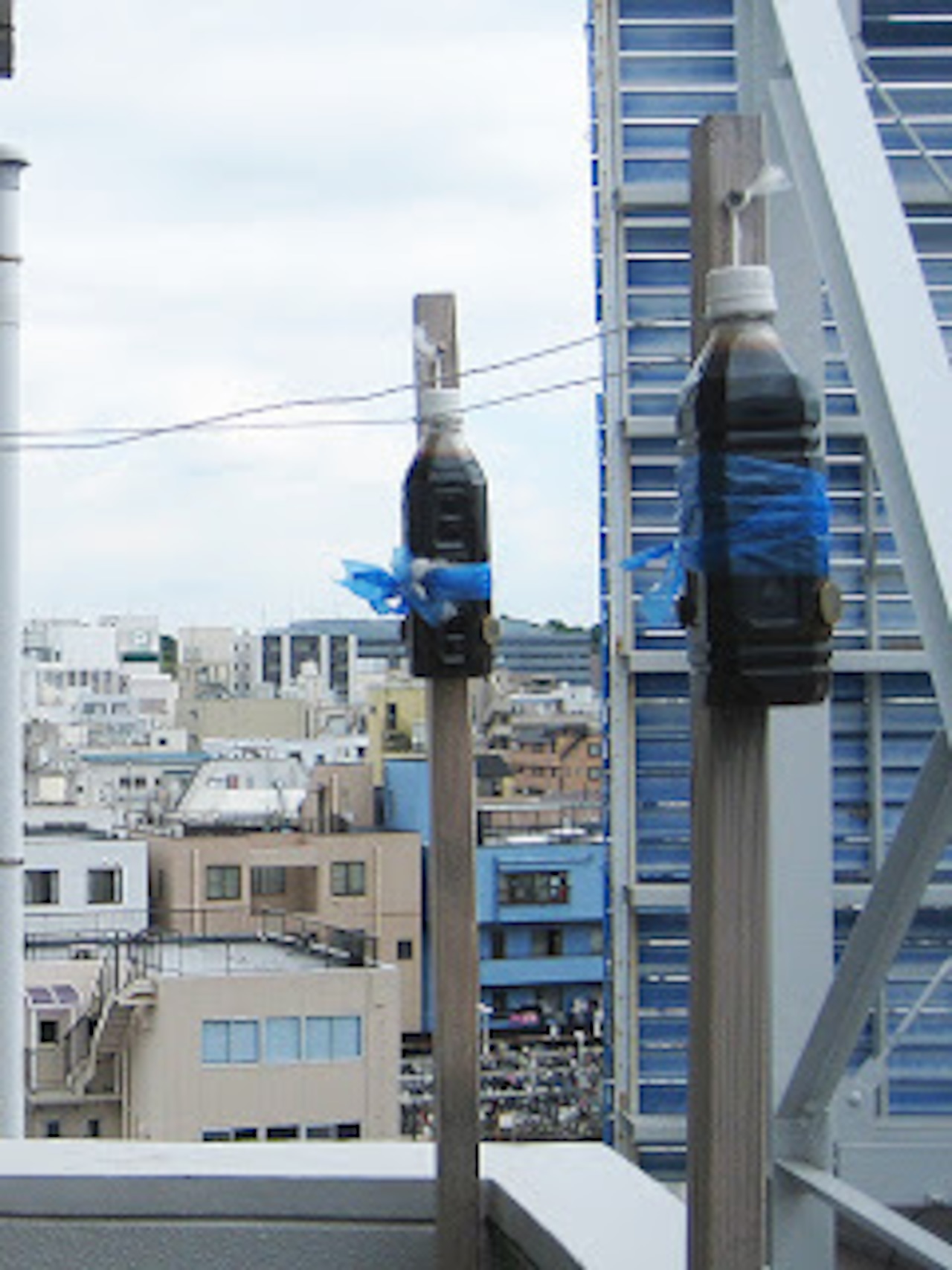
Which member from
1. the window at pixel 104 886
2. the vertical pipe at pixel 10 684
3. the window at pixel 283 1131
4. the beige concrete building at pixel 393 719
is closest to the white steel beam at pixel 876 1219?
the vertical pipe at pixel 10 684

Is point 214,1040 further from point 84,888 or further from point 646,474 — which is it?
point 646,474

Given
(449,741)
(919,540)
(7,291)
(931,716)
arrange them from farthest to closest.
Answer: (7,291) → (449,741) → (931,716) → (919,540)

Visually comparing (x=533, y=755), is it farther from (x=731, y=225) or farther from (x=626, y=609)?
(x=731, y=225)

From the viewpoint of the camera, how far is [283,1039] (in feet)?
30.8

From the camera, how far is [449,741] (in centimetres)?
149

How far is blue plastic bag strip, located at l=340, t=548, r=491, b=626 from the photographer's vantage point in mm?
1456

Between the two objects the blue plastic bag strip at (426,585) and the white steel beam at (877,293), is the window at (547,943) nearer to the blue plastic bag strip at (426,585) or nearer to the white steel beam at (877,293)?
the blue plastic bag strip at (426,585)

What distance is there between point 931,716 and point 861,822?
0.34 feet

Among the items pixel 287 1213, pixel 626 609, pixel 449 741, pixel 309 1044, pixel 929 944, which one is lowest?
pixel 309 1044

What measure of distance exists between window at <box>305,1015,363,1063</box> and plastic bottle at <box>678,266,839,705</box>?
28.0 ft

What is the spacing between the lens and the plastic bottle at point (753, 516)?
0.92 m

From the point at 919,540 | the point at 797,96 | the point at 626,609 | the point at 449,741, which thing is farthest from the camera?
the point at 626,609

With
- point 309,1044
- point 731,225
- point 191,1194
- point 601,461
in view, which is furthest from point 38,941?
point 731,225

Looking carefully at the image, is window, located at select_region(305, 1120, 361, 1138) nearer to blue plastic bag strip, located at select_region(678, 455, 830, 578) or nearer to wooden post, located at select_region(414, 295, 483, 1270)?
wooden post, located at select_region(414, 295, 483, 1270)
